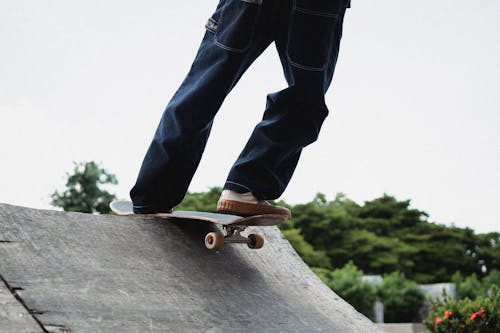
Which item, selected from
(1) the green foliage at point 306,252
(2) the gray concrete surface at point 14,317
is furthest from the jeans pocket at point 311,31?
(1) the green foliage at point 306,252

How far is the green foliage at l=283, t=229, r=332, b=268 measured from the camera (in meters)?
A: 22.8

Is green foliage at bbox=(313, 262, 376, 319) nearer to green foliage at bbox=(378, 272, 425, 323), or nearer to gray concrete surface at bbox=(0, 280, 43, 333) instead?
green foliage at bbox=(378, 272, 425, 323)

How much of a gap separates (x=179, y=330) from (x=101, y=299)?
30 centimetres

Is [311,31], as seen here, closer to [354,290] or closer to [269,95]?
[269,95]

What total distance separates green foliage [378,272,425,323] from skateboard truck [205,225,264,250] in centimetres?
1380

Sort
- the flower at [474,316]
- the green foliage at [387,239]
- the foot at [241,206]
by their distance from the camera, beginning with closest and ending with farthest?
the foot at [241,206] → the flower at [474,316] → the green foliage at [387,239]

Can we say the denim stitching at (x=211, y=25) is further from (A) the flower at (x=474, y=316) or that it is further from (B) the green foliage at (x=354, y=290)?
(B) the green foliage at (x=354, y=290)

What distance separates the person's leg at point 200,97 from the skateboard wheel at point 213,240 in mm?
363

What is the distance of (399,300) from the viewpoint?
16234mm

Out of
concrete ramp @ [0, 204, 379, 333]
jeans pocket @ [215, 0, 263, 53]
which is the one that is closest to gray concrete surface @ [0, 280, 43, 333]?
concrete ramp @ [0, 204, 379, 333]

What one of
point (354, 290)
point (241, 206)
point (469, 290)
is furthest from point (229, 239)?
point (469, 290)

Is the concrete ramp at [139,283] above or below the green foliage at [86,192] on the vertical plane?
below

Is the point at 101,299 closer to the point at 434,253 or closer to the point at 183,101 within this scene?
the point at 183,101

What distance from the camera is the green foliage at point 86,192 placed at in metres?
23.9
